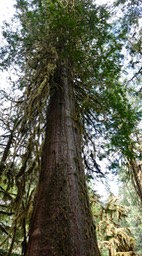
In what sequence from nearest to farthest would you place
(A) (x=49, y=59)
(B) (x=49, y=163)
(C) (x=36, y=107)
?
(B) (x=49, y=163) < (C) (x=36, y=107) < (A) (x=49, y=59)

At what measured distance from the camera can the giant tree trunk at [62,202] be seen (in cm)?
129

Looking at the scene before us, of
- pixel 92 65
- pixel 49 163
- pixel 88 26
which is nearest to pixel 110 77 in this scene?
pixel 92 65

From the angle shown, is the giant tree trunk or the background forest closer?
the giant tree trunk

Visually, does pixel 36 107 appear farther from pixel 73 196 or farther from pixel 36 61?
pixel 73 196

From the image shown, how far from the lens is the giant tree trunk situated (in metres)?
1.29

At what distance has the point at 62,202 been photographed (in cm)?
150

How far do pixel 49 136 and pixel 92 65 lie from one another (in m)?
1.43

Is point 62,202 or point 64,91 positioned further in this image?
point 64,91

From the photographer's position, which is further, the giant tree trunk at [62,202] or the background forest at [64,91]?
the background forest at [64,91]

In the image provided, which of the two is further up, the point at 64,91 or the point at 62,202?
the point at 64,91

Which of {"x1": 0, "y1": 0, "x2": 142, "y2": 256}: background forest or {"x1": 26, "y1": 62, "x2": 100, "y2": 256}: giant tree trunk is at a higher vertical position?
{"x1": 0, "y1": 0, "x2": 142, "y2": 256}: background forest

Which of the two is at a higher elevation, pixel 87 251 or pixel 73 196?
pixel 73 196

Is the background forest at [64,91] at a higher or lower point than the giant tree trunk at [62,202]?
higher

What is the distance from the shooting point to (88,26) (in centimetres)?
319
